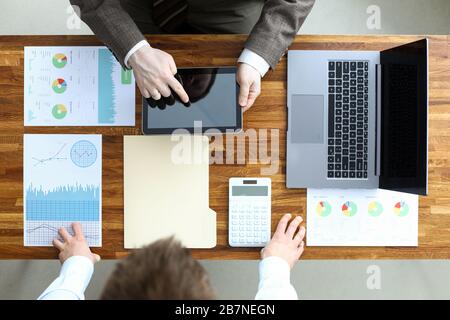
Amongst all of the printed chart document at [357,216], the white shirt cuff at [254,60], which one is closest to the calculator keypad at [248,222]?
the printed chart document at [357,216]

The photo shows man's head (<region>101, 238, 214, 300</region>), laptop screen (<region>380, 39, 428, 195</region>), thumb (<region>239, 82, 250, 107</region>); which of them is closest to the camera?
man's head (<region>101, 238, 214, 300</region>)

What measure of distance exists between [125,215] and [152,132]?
22cm

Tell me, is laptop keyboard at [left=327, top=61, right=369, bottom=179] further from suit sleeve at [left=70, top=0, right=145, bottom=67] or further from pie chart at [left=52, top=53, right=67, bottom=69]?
pie chart at [left=52, top=53, right=67, bottom=69]

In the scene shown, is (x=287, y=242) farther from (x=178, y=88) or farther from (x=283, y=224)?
(x=178, y=88)

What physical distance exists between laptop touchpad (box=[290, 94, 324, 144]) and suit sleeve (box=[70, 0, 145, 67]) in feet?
1.36

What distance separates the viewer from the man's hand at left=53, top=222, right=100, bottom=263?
44.4 inches

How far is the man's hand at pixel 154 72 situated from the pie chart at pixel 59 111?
0.74ft

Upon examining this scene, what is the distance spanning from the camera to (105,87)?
1.15 meters

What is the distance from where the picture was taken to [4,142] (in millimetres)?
1152

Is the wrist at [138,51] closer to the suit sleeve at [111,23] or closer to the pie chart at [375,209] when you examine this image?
the suit sleeve at [111,23]
